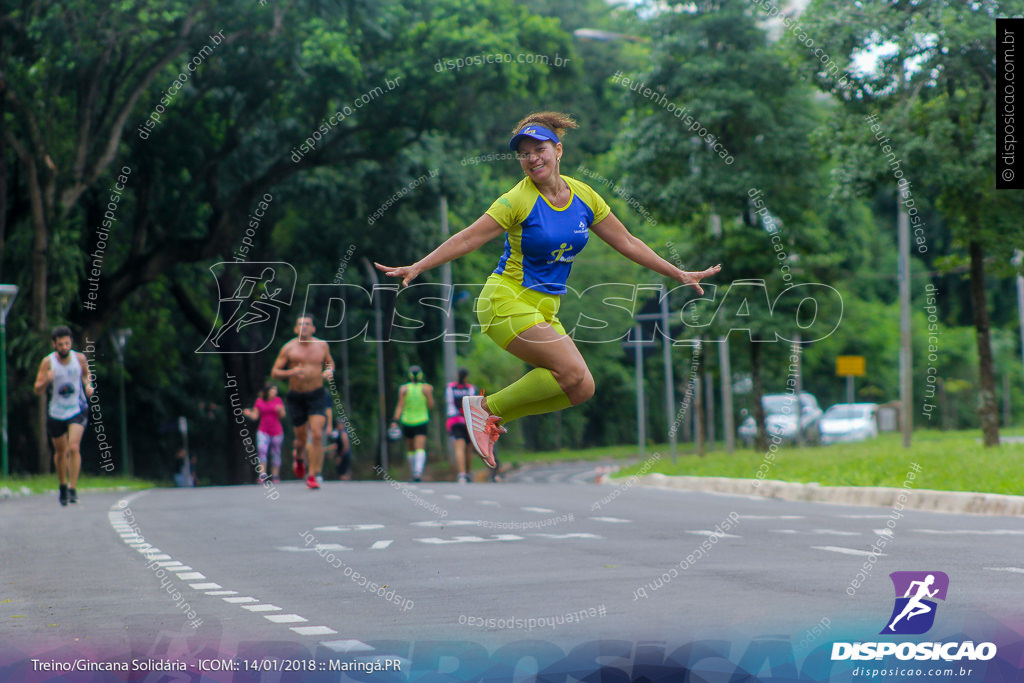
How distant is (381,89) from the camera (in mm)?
27312

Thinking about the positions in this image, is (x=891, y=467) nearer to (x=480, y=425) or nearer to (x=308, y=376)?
(x=308, y=376)

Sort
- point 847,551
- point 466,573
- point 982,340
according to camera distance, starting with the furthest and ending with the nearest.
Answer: point 982,340
point 847,551
point 466,573

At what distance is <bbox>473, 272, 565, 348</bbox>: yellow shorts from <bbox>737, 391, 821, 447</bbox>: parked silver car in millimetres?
41981

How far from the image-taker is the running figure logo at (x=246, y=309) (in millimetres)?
33188

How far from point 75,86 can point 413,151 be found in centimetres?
710

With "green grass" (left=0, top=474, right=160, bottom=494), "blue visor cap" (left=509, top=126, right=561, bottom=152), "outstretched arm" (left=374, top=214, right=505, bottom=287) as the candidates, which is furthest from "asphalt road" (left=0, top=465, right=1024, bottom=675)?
"green grass" (left=0, top=474, right=160, bottom=494)

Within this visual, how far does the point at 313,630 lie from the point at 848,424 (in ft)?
141

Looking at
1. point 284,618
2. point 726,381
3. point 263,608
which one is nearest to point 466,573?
point 263,608

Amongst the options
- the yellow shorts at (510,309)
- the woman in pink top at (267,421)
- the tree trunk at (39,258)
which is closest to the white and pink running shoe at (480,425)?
the yellow shorts at (510,309)

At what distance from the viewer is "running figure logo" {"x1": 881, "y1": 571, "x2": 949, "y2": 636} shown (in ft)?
19.5

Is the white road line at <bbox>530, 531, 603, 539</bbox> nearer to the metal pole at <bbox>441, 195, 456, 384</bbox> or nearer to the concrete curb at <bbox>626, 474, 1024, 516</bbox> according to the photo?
the concrete curb at <bbox>626, 474, 1024, 516</bbox>

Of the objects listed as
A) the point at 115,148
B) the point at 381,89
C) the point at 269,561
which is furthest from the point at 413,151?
the point at 269,561

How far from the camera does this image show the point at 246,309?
33.7m

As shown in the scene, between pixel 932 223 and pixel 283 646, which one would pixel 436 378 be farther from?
pixel 283 646
